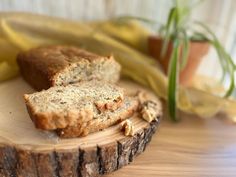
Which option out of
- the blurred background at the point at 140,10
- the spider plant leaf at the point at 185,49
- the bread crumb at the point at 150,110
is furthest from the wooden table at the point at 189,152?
the blurred background at the point at 140,10

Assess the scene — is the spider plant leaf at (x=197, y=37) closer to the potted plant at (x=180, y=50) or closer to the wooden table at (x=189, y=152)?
the potted plant at (x=180, y=50)

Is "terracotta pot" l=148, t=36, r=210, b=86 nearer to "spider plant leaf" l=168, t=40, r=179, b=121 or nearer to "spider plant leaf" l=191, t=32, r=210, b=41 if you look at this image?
"spider plant leaf" l=191, t=32, r=210, b=41

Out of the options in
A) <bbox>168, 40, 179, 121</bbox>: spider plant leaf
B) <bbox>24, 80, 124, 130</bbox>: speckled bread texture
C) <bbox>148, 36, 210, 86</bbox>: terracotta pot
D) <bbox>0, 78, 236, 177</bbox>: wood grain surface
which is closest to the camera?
<bbox>24, 80, 124, 130</bbox>: speckled bread texture

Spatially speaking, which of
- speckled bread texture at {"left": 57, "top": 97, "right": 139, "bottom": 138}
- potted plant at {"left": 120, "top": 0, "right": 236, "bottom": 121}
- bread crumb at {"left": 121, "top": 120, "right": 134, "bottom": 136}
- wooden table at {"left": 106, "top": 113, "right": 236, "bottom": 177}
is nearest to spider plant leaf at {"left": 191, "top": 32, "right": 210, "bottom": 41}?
potted plant at {"left": 120, "top": 0, "right": 236, "bottom": 121}

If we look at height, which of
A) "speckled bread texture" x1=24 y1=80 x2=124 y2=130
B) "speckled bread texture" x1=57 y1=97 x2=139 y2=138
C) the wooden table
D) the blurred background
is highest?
the blurred background

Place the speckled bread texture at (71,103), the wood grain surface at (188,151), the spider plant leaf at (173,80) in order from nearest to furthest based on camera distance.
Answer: the speckled bread texture at (71,103) < the wood grain surface at (188,151) < the spider plant leaf at (173,80)

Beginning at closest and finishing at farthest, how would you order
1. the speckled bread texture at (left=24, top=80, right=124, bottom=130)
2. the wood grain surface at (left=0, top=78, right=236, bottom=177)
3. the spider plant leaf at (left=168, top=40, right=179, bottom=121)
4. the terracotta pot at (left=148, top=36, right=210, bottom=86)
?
the speckled bread texture at (left=24, top=80, right=124, bottom=130) < the wood grain surface at (left=0, top=78, right=236, bottom=177) < the spider plant leaf at (left=168, top=40, right=179, bottom=121) < the terracotta pot at (left=148, top=36, right=210, bottom=86)
